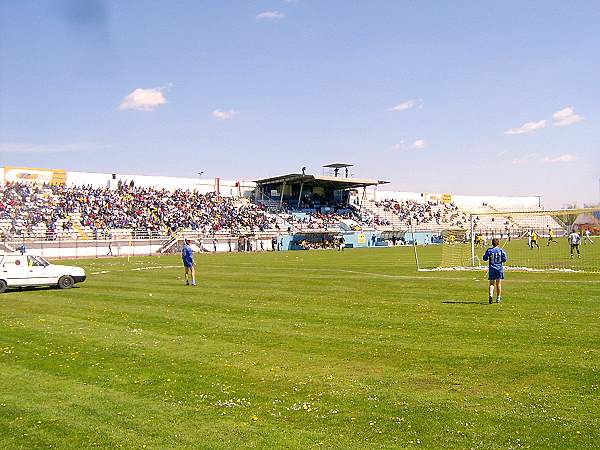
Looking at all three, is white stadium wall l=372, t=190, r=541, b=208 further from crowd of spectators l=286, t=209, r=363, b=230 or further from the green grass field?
the green grass field

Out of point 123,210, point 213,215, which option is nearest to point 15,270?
point 123,210

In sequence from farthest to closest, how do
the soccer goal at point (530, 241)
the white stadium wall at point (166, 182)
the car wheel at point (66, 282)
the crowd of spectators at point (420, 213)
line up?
the crowd of spectators at point (420, 213) < the white stadium wall at point (166, 182) < the soccer goal at point (530, 241) < the car wheel at point (66, 282)

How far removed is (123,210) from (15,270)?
45.5 m

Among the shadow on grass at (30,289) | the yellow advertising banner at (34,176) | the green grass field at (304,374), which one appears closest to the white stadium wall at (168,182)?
the yellow advertising banner at (34,176)

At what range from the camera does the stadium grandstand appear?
194 ft

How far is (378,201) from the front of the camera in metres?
99.8

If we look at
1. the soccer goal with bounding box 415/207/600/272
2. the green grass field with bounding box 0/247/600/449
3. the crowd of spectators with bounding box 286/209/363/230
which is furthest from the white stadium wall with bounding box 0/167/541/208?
the green grass field with bounding box 0/247/600/449

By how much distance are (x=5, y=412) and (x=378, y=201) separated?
307 ft

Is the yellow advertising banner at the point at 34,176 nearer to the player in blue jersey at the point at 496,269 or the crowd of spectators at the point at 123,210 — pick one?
the crowd of spectators at the point at 123,210

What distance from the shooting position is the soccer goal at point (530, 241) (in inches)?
1340

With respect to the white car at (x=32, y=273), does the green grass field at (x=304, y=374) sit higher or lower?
lower

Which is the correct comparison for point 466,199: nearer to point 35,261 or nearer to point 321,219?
point 321,219

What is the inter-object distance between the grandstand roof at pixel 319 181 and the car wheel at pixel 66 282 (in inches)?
2174

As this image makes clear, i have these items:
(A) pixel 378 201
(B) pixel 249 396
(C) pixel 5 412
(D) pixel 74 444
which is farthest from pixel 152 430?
(A) pixel 378 201
